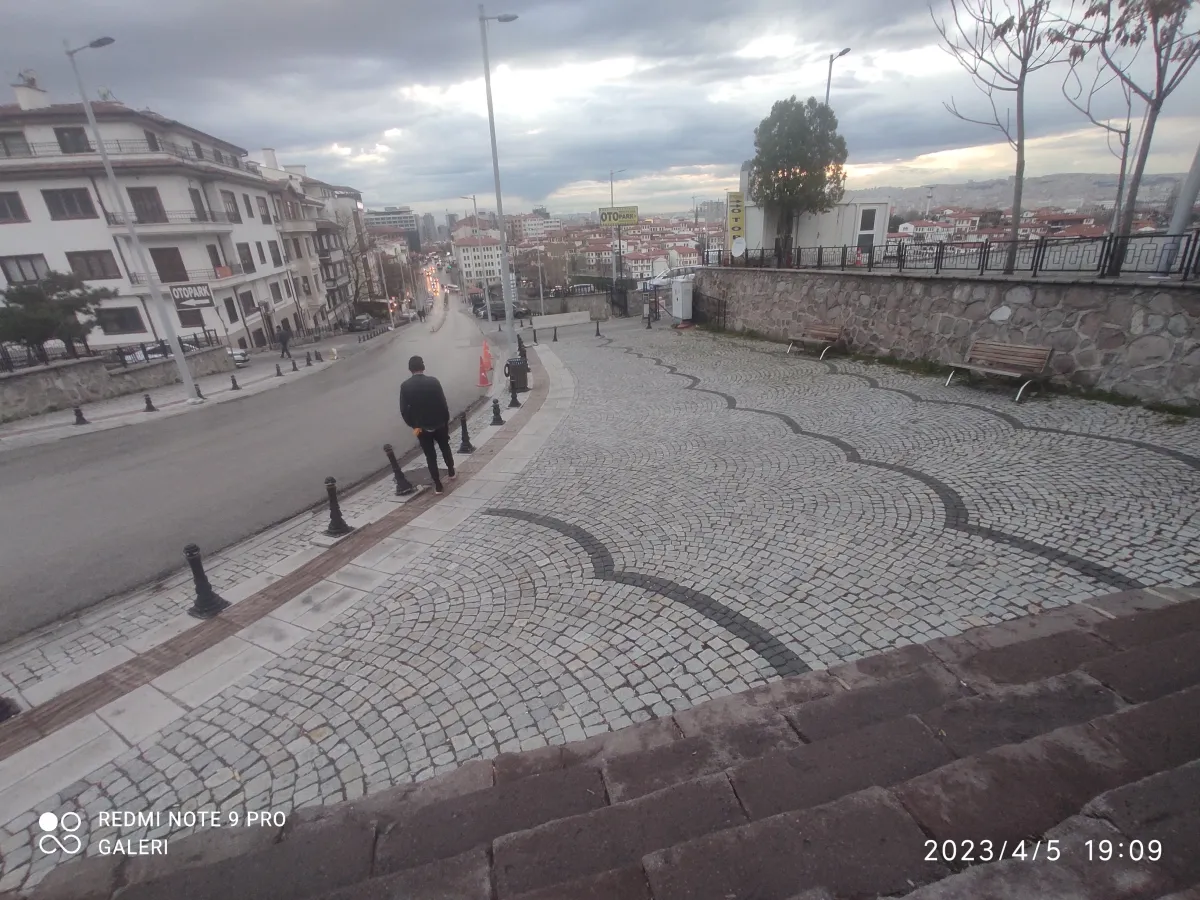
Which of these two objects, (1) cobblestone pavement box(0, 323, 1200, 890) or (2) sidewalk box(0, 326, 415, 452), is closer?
(1) cobblestone pavement box(0, 323, 1200, 890)

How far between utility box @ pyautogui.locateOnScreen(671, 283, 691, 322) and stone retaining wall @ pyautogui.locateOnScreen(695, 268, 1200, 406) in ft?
24.1

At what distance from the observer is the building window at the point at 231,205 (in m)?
33.1

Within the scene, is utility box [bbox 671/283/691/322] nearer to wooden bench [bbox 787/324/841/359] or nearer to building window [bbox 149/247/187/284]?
wooden bench [bbox 787/324/841/359]

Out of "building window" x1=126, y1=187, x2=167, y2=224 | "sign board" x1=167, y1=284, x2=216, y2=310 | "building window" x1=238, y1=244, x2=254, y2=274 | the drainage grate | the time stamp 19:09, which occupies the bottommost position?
the drainage grate

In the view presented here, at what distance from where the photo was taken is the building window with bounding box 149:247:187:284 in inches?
1151

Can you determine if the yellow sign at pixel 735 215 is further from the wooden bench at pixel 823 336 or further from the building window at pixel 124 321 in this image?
the building window at pixel 124 321

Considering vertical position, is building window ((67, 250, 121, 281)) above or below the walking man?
above

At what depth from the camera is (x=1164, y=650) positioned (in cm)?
304

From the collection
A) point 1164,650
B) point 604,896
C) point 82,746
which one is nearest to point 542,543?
point 82,746

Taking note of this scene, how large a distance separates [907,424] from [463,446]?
8.26m

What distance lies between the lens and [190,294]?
28906mm

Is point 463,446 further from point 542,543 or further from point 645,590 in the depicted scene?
point 645,590

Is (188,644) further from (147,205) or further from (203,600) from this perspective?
(147,205)
